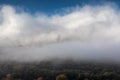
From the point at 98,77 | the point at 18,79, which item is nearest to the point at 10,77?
the point at 18,79

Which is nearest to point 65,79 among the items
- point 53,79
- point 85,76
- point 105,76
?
point 53,79

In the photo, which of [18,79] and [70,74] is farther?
[70,74]

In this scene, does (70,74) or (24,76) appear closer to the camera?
(24,76)

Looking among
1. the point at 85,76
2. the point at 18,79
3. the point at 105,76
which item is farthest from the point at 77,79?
the point at 18,79

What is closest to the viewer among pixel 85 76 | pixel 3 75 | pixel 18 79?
pixel 18 79

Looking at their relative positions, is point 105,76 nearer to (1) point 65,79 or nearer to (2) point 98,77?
(2) point 98,77

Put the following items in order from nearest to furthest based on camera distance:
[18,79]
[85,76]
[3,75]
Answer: [18,79]
[3,75]
[85,76]

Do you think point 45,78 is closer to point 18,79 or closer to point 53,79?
point 53,79

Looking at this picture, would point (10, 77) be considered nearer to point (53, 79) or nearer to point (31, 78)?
point (31, 78)
